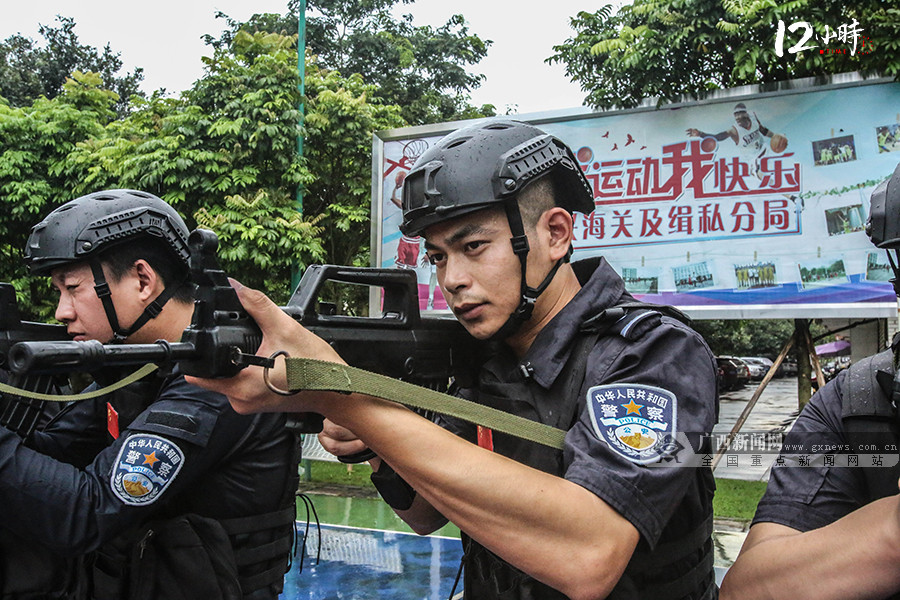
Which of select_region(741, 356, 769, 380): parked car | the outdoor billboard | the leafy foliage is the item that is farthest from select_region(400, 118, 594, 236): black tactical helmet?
select_region(741, 356, 769, 380): parked car

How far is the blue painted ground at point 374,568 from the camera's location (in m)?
4.85

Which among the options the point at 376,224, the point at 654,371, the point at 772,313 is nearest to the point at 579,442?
the point at 654,371

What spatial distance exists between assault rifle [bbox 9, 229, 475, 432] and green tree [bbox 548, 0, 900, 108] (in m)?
5.24

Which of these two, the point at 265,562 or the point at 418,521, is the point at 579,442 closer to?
the point at 418,521

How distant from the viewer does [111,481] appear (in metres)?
2.03

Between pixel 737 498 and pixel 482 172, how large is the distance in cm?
828

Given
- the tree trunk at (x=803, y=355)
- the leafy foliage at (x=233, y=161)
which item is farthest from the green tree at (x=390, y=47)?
the tree trunk at (x=803, y=355)

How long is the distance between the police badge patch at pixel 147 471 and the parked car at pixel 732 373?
20.6 metres

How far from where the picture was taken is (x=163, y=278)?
2512 mm

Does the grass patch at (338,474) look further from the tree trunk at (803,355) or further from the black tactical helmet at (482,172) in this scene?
the black tactical helmet at (482,172)

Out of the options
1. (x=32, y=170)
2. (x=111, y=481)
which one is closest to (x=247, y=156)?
(x=32, y=170)

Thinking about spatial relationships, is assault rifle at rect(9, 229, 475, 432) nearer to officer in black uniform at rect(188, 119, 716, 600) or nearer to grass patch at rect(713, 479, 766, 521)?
officer in black uniform at rect(188, 119, 716, 600)

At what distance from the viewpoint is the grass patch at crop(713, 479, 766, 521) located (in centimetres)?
771

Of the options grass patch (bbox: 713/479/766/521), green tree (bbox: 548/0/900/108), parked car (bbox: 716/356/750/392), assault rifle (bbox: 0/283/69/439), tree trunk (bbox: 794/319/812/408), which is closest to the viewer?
assault rifle (bbox: 0/283/69/439)
